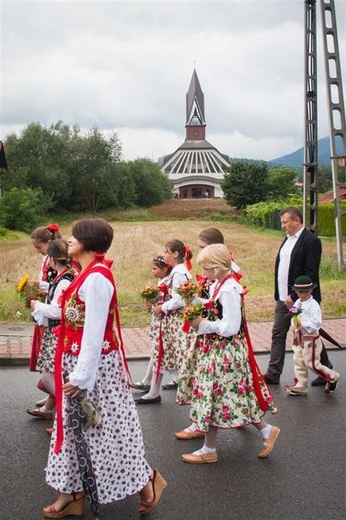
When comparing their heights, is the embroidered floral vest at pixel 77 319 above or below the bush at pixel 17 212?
below

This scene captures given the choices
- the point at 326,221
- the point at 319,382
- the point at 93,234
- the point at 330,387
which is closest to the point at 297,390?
the point at 330,387

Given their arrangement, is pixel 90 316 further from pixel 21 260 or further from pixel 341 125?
pixel 21 260

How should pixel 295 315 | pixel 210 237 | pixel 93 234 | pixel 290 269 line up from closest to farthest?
pixel 93 234 < pixel 210 237 < pixel 295 315 < pixel 290 269

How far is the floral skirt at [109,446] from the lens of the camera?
3828 mm

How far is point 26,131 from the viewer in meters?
61.0

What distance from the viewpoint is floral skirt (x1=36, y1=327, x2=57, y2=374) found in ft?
18.5

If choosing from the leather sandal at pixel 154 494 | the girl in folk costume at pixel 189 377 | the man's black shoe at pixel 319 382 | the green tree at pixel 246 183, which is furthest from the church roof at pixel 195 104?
the leather sandal at pixel 154 494

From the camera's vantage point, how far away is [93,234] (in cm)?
383

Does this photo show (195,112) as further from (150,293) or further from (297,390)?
(150,293)

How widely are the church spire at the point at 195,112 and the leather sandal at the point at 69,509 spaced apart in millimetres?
155282

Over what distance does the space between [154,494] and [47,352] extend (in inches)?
79.6

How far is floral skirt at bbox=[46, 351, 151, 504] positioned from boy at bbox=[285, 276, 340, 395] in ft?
10.7

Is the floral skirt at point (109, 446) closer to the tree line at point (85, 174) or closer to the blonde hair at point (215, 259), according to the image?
the blonde hair at point (215, 259)

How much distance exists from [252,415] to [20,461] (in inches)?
73.5
